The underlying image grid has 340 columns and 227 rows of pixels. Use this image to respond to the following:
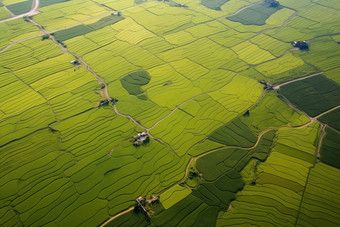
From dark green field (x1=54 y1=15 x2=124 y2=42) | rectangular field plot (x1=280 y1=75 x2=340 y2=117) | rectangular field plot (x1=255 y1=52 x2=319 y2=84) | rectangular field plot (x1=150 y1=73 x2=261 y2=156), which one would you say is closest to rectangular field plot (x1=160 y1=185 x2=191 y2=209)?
rectangular field plot (x1=150 y1=73 x2=261 y2=156)

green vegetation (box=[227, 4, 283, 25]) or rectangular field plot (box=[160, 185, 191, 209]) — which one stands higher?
green vegetation (box=[227, 4, 283, 25])

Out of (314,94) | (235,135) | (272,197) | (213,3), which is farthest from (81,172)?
(213,3)

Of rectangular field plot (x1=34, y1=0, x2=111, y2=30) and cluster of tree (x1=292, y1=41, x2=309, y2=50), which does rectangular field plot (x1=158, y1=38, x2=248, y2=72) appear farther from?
rectangular field plot (x1=34, y1=0, x2=111, y2=30)

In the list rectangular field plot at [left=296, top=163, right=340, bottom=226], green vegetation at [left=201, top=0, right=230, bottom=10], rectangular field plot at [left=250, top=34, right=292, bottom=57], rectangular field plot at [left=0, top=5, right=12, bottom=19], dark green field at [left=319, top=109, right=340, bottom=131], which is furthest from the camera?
green vegetation at [left=201, top=0, right=230, bottom=10]

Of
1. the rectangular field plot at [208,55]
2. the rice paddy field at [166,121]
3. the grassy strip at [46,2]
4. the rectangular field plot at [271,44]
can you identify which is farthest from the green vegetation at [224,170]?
the grassy strip at [46,2]

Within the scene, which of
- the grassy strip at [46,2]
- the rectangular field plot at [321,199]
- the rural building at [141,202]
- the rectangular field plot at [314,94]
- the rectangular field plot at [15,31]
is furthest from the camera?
the grassy strip at [46,2]

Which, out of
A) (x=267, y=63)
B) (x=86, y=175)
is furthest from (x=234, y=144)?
(x=267, y=63)

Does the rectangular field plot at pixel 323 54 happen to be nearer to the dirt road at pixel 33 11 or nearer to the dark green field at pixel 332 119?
the dark green field at pixel 332 119
